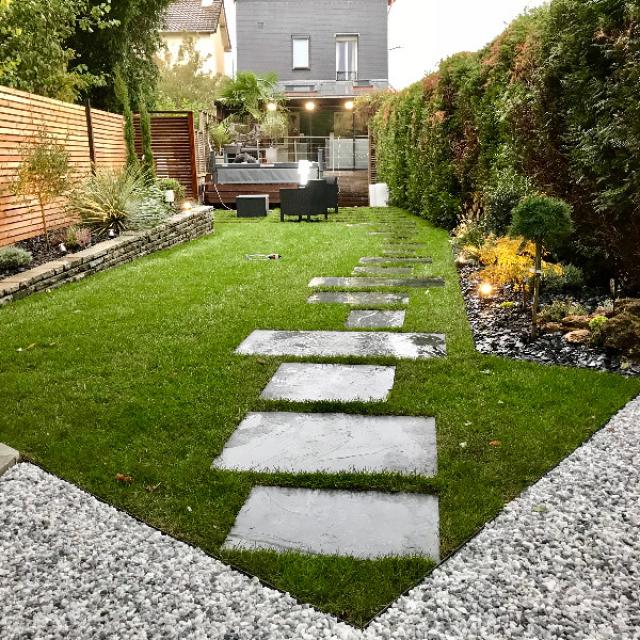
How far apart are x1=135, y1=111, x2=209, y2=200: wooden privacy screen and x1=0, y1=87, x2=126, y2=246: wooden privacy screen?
3.89 metres

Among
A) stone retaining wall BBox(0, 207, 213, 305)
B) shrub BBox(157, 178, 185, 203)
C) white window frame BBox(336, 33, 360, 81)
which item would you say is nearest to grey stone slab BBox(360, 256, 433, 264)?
stone retaining wall BBox(0, 207, 213, 305)

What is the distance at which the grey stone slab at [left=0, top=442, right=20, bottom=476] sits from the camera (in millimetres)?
2967

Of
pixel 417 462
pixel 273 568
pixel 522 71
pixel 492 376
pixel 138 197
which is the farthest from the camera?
pixel 138 197

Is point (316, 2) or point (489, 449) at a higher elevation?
point (316, 2)

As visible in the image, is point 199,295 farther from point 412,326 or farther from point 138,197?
point 138,197

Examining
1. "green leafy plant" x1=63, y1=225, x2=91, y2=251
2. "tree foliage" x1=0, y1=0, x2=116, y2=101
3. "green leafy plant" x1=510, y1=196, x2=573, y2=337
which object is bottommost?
"green leafy plant" x1=63, y1=225, x2=91, y2=251

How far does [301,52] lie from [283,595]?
31.5 m

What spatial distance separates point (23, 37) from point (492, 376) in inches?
391

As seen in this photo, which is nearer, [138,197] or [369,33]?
[138,197]

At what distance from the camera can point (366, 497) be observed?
2.77 meters

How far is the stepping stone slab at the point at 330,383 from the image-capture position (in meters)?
3.88

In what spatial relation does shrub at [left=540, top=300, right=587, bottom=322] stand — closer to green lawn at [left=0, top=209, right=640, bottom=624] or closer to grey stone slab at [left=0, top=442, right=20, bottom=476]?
green lawn at [left=0, top=209, right=640, bottom=624]

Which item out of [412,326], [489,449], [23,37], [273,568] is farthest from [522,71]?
[23,37]

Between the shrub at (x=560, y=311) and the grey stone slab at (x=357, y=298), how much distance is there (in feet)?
4.54
